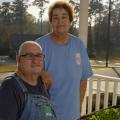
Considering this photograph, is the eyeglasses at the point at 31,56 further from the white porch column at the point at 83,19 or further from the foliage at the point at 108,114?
the white porch column at the point at 83,19

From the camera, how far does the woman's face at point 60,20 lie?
2850 mm

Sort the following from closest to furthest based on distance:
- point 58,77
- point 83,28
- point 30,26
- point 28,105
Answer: point 28,105 → point 58,77 → point 83,28 → point 30,26

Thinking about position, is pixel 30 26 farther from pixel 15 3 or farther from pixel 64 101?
pixel 64 101

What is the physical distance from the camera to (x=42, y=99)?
2.12 m

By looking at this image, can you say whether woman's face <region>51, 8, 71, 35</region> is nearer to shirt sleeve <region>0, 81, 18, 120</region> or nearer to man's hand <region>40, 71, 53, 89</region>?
man's hand <region>40, 71, 53, 89</region>

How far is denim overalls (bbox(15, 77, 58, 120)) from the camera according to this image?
2020 mm

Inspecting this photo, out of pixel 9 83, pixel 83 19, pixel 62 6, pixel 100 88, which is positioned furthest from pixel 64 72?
pixel 100 88

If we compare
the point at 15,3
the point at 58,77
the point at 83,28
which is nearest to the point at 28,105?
the point at 58,77

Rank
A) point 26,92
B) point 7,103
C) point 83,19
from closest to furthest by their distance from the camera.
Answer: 1. point 7,103
2. point 26,92
3. point 83,19

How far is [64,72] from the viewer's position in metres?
2.88

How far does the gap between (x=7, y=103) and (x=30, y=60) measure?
305 millimetres

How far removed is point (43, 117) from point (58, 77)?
83cm

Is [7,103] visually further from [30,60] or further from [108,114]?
[108,114]

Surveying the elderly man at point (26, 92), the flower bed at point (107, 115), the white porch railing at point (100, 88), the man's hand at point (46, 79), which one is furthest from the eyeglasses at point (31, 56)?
the white porch railing at point (100, 88)
